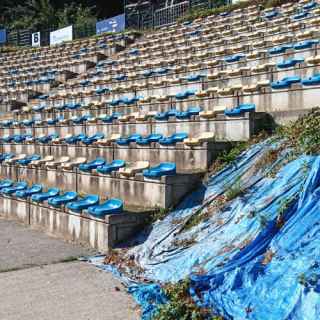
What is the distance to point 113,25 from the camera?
104 ft

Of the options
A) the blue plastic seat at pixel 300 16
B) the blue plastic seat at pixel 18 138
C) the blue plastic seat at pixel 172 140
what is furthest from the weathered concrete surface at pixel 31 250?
the blue plastic seat at pixel 300 16

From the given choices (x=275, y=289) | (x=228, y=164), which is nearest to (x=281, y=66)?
(x=228, y=164)

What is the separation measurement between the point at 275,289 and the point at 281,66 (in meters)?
6.87

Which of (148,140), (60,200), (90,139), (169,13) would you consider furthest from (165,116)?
(169,13)

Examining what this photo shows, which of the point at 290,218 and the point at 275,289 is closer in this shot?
the point at 275,289

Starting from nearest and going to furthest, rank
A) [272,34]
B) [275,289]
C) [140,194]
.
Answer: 1. [275,289]
2. [140,194]
3. [272,34]

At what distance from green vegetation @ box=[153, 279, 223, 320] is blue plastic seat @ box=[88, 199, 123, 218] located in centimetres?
262

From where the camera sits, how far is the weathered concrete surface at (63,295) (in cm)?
508

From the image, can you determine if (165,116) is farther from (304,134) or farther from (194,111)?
(304,134)

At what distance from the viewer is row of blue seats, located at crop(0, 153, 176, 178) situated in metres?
7.62

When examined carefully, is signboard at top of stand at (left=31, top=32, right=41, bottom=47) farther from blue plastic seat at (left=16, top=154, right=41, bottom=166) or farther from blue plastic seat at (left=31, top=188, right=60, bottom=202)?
blue plastic seat at (left=31, top=188, right=60, bottom=202)

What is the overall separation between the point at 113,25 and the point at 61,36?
153 inches

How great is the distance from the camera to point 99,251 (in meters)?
7.38

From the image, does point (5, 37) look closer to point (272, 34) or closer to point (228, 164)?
point (272, 34)
